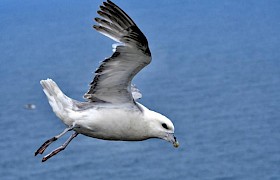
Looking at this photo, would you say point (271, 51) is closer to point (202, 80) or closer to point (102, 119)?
point (202, 80)

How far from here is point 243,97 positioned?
160m

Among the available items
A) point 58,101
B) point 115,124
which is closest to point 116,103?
point 115,124

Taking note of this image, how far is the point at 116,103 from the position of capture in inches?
459

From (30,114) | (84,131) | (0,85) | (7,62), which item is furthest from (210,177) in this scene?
(84,131)

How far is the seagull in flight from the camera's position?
1084 centimetres

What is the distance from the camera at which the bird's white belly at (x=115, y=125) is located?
11328 millimetres

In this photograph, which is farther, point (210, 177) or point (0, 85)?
point (0, 85)

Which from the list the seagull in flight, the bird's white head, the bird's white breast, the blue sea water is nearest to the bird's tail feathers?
the seagull in flight

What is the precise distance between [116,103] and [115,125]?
1.43 ft

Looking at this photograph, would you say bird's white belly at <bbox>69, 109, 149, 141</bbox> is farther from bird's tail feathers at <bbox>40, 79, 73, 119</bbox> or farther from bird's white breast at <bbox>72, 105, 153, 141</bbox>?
bird's tail feathers at <bbox>40, 79, 73, 119</bbox>

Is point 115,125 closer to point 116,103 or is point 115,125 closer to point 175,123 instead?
point 116,103

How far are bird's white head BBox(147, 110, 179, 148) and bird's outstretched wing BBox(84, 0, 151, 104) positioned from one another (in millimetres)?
437

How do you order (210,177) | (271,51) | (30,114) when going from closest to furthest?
(210,177), (30,114), (271,51)

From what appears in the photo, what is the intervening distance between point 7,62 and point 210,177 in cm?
7962
